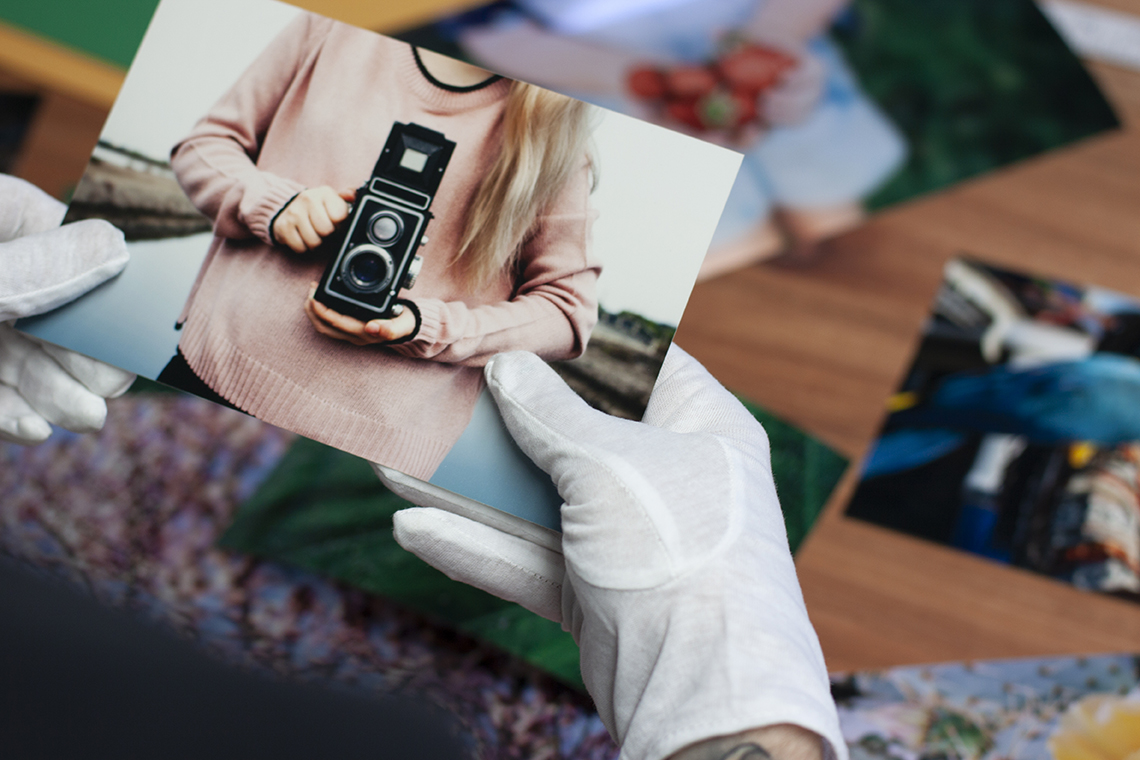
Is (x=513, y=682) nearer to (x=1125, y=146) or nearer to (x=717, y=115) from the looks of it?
(x=717, y=115)

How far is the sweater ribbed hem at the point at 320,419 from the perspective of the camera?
0.57m

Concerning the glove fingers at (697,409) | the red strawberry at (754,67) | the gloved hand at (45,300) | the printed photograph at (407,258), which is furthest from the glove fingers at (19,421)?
the red strawberry at (754,67)

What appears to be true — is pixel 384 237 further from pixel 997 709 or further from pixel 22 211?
pixel 997 709

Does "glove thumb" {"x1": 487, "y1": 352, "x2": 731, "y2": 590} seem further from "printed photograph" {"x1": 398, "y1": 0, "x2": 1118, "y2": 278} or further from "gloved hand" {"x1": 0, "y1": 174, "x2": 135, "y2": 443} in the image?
"printed photograph" {"x1": 398, "y1": 0, "x2": 1118, "y2": 278}

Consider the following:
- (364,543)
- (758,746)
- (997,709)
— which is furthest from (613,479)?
(997,709)

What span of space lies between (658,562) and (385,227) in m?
0.34

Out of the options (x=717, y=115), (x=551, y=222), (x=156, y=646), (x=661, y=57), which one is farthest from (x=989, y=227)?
(x=156, y=646)

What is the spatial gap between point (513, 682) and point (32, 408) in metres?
0.60

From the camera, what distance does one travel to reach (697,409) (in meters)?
0.60

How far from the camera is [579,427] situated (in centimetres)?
53

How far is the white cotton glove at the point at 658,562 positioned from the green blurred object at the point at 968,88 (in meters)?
0.90

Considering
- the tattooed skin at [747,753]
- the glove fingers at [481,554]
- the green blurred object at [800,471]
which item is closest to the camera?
the tattooed skin at [747,753]

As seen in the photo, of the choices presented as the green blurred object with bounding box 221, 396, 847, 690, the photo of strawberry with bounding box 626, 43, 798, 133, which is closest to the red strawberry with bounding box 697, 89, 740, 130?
the photo of strawberry with bounding box 626, 43, 798, 133

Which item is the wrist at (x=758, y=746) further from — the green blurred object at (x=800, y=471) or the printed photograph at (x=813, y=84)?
the printed photograph at (x=813, y=84)
